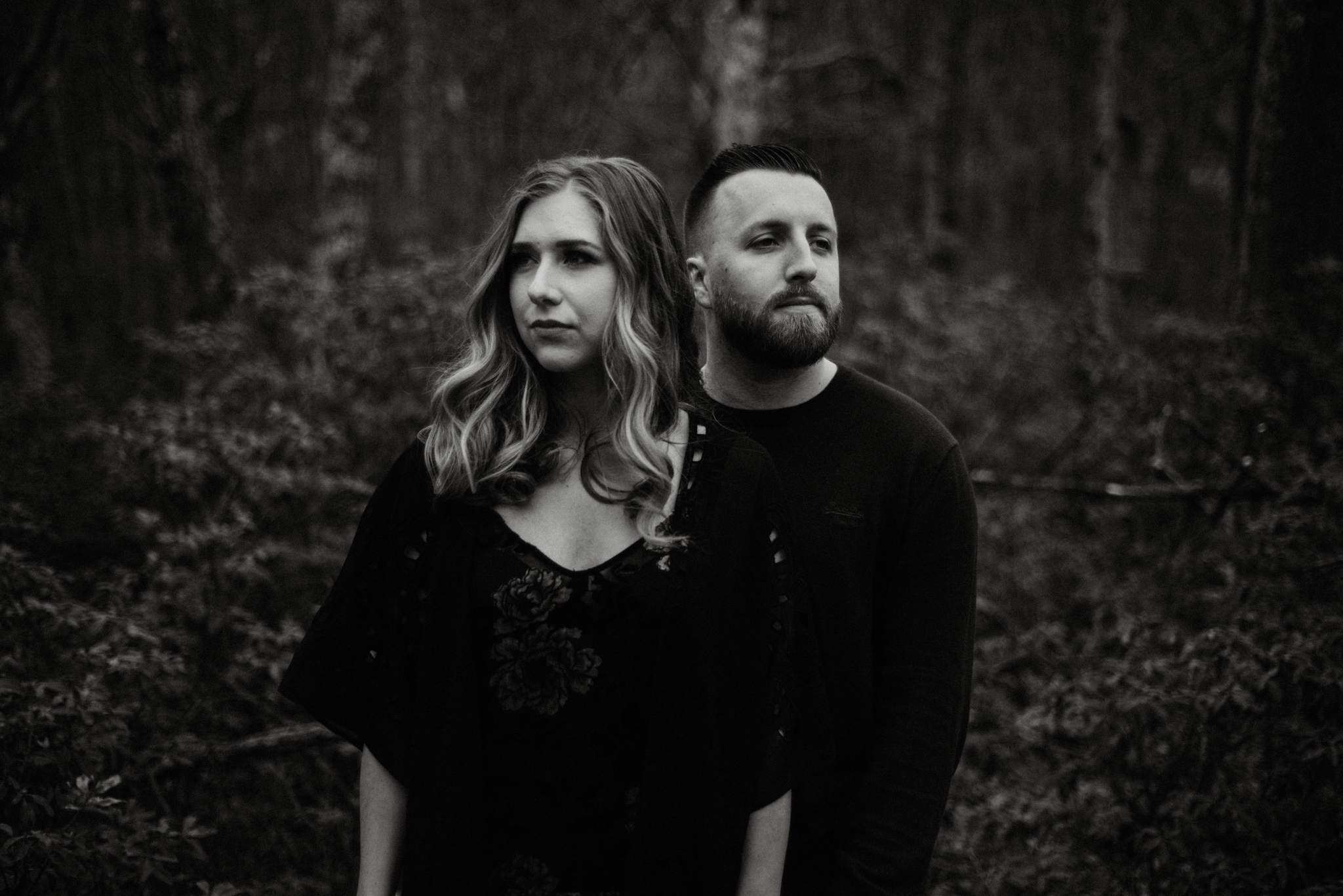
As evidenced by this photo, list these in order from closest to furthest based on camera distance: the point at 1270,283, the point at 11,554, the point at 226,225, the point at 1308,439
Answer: the point at 11,554, the point at 1308,439, the point at 1270,283, the point at 226,225

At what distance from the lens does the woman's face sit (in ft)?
6.73

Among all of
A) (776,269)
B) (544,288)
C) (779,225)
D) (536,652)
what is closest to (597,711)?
(536,652)

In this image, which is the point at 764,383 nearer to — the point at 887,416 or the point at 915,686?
the point at 887,416

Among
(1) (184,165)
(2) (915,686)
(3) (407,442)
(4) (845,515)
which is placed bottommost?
(2) (915,686)

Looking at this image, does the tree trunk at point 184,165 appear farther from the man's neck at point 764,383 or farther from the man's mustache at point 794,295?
the man's mustache at point 794,295

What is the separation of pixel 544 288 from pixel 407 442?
3704mm

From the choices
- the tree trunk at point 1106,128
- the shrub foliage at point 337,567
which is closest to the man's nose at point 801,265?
the shrub foliage at point 337,567

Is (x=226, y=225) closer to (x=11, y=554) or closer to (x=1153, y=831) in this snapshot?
(x=11, y=554)

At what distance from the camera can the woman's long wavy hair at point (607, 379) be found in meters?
2.04

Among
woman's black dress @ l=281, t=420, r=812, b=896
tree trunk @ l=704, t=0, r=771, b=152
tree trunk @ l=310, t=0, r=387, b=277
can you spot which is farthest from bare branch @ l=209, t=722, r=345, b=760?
tree trunk @ l=704, t=0, r=771, b=152

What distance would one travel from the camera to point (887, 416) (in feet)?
7.65

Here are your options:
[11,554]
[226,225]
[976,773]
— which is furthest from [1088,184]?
[11,554]

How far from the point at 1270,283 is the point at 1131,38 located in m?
11.1

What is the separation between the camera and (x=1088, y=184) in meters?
10.2
